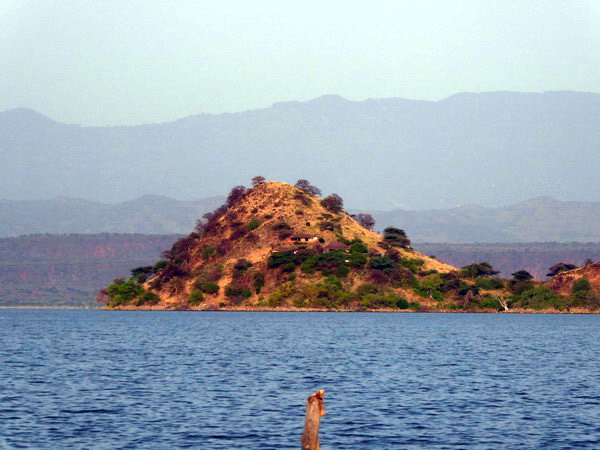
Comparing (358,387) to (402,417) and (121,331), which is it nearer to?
(402,417)

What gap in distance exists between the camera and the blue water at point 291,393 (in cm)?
4978

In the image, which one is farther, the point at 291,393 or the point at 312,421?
the point at 291,393

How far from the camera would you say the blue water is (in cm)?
4978

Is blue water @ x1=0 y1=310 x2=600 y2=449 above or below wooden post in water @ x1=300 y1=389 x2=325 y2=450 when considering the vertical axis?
below

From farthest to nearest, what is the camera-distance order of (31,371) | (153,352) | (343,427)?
(153,352)
(31,371)
(343,427)

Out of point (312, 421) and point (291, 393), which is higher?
point (312, 421)

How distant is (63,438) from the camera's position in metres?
48.7

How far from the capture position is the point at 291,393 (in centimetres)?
6562

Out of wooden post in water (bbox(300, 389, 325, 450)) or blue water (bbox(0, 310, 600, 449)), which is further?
blue water (bbox(0, 310, 600, 449))

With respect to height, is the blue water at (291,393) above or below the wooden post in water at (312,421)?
below

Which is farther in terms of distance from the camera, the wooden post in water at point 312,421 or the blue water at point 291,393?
the blue water at point 291,393

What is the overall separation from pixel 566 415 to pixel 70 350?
2425 inches

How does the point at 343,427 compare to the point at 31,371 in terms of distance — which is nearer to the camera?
the point at 343,427

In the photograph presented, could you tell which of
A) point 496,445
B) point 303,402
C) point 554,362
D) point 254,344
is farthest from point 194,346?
point 496,445
